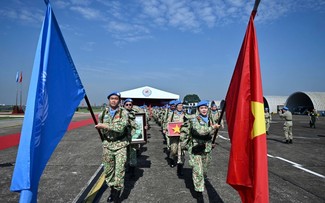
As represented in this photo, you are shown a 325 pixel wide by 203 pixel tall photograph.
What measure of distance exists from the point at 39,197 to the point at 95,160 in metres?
3.04

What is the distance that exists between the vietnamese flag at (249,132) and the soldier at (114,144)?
1888 millimetres

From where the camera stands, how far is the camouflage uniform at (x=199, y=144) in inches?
159

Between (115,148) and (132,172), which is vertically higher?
(115,148)

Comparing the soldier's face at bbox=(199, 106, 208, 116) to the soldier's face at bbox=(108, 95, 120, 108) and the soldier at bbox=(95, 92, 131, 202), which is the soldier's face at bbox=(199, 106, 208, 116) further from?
the soldier's face at bbox=(108, 95, 120, 108)

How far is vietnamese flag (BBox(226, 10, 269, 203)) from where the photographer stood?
9.22ft

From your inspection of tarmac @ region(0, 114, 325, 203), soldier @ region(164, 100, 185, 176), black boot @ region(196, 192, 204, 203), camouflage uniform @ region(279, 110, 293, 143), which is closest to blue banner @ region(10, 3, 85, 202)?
tarmac @ region(0, 114, 325, 203)

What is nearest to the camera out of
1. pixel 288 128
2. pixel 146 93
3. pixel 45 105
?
pixel 45 105

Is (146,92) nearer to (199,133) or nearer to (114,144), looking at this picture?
(114,144)

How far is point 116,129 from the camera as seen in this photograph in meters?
4.02

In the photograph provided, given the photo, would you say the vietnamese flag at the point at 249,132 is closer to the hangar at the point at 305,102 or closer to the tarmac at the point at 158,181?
the tarmac at the point at 158,181

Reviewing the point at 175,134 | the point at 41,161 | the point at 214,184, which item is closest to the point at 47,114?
the point at 41,161

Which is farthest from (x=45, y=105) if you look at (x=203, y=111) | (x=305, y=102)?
(x=305, y=102)

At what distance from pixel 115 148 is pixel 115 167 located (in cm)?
33

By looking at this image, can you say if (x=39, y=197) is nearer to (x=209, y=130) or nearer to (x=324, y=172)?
(x=209, y=130)
